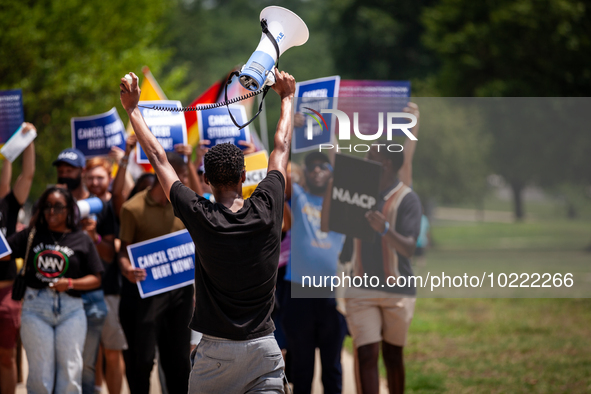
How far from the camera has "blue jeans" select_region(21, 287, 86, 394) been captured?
14.9 feet

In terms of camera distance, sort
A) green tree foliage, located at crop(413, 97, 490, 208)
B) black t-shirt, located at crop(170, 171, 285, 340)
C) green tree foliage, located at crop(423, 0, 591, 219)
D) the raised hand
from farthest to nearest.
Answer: green tree foliage, located at crop(423, 0, 591, 219) → green tree foliage, located at crop(413, 97, 490, 208) → the raised hand → black t-shirt, located at crop(170, 171, 285, 340)

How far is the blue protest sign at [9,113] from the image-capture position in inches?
241

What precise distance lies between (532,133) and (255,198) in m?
3.80

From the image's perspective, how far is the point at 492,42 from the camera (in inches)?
734

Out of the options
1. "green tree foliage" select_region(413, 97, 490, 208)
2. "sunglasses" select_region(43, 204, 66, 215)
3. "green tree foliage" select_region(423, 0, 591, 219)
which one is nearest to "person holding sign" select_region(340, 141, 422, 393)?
"green tree foliage" select_region(413, 97, 490, 208)

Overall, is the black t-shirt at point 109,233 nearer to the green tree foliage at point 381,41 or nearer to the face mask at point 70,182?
the face mask at point 70,182

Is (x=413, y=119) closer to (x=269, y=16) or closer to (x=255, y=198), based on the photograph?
(x=269, y=16)

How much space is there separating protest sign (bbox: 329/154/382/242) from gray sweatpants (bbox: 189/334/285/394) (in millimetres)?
2093

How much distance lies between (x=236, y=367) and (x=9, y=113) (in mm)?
4024

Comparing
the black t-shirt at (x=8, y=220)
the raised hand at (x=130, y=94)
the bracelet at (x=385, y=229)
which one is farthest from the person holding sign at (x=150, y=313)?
the raised hand at (x=130, y=94)

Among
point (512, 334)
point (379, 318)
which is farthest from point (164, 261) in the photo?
point (512, 334)

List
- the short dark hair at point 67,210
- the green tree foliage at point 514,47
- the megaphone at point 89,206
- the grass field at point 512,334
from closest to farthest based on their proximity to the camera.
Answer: the short dark hair at point 67,210 → the megaphone at point 89,206 → the grass field at point 512,334 → the green tree foliage at point 514,47

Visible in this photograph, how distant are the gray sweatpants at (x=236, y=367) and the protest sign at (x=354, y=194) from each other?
2.09 metres

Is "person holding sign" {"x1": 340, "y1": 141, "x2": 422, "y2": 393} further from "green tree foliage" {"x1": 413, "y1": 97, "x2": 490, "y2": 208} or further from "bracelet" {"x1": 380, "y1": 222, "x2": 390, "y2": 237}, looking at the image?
"green tree foliage" {"x1": 413, "y1": 97, "x2": 490, "y2": 208}
